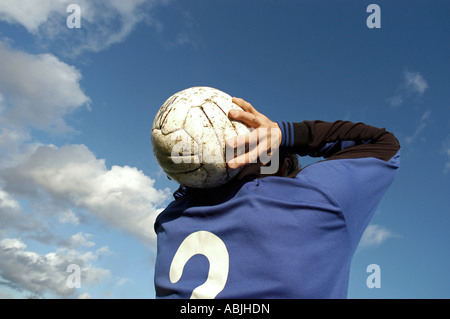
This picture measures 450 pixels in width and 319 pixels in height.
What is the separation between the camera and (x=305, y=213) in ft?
7.75

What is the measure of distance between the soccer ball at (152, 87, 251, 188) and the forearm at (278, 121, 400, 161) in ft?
1.87

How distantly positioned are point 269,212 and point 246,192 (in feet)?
0.91

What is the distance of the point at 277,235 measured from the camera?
2.31 meters

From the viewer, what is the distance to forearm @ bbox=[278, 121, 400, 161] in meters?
2.97

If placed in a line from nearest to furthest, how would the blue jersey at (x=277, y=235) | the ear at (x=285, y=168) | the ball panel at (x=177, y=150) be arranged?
the blue jersey at (x=277, y=235)
the ball panel at (x=177, y=150)
the ear at (x=285, y=168)

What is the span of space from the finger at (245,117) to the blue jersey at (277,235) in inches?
19.0

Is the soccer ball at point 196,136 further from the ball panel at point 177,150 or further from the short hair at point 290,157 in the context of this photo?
the short hair at point 290,157

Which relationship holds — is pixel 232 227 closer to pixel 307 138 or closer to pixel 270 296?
pixel 270 296

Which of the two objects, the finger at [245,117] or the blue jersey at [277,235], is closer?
the blue jersey at [277,235]

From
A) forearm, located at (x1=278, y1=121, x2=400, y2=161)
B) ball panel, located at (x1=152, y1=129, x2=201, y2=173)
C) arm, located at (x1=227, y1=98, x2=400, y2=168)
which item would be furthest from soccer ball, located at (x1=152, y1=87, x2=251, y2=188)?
forearm, located at (x1=278, y1=121, x2=400, y2=161)

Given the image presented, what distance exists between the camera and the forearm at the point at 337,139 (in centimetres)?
297

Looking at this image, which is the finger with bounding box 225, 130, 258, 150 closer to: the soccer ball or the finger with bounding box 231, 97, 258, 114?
the soccer ball

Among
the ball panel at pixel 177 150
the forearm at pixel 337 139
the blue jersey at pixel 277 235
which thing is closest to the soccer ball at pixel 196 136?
the ball panel at pixel 177 150
